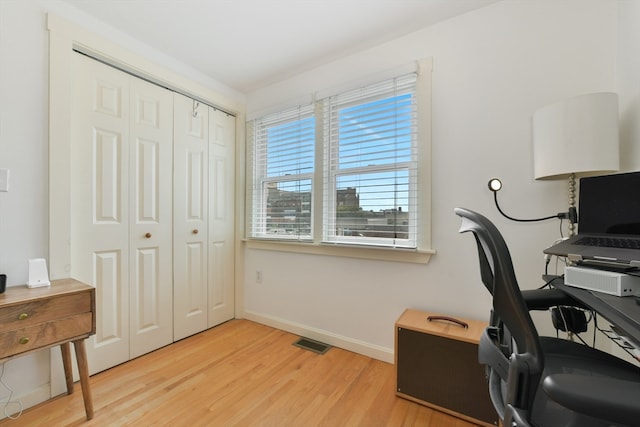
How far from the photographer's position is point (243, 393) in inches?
66.5

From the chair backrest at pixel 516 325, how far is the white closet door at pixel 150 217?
7.52 ft

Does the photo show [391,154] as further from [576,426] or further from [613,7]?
[576,426]

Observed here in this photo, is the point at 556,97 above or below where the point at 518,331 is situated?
above

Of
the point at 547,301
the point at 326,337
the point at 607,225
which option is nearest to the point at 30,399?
the point at 326,337

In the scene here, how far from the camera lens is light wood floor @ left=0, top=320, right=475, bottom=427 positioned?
1.47m

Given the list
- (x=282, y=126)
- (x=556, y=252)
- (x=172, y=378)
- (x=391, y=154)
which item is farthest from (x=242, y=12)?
(x=172, y=378)

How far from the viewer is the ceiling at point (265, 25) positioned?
5.67 ft

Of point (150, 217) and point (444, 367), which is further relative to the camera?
point (150, 217)

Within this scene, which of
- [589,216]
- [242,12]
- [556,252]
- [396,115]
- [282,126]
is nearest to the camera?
[556,252]

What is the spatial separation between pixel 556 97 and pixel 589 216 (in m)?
0.74

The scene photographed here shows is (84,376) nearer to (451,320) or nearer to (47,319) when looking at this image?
(47,319)

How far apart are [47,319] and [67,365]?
1.62 feet

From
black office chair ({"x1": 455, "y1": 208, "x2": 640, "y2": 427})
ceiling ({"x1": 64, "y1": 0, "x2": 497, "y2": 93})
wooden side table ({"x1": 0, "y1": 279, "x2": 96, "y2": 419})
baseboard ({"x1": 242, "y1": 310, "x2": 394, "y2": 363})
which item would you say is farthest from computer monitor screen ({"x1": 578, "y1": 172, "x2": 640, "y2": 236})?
wooden side table ({"x1": 0, "y1": 279, "x2": 96, "y2": 419})

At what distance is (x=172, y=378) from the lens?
183cm
